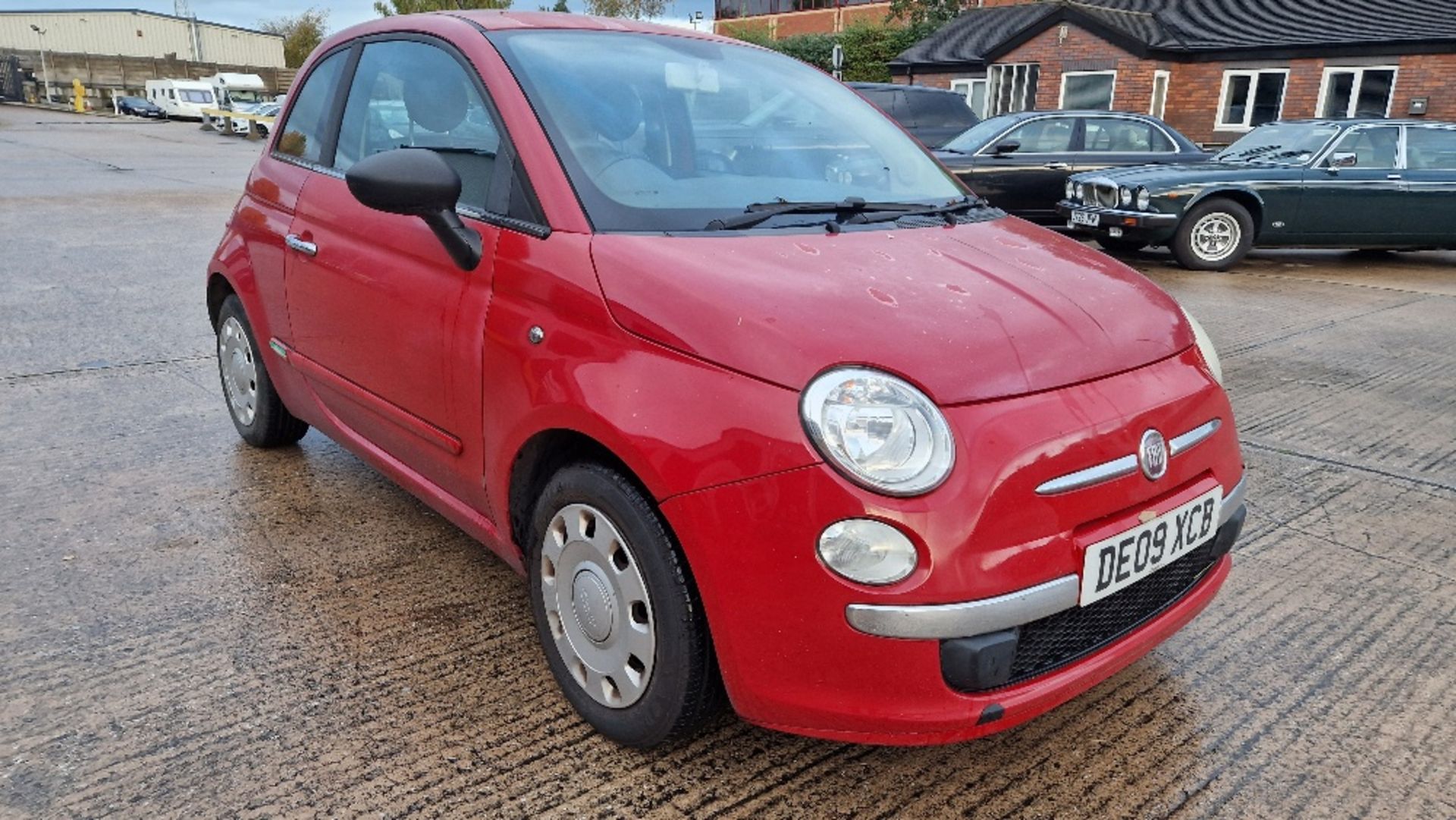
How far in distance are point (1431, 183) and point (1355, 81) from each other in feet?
47.9

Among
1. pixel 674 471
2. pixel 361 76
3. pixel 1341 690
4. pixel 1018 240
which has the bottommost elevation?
pixel 1341 690

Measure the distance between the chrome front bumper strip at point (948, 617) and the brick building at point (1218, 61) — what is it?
23.3m

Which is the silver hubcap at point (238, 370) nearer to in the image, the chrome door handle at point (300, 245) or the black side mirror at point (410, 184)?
the chrome door handle at point (300, 245)

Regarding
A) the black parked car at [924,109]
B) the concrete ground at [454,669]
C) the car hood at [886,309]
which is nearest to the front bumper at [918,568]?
the car hood at [886,309]

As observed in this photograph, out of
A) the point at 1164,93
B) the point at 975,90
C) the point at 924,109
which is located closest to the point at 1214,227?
the point at 924,109

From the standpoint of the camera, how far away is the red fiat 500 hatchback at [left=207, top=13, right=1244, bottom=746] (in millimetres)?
1794

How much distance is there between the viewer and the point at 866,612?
1759 millimetres

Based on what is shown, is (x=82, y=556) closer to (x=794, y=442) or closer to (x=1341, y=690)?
(x=794, y=442)

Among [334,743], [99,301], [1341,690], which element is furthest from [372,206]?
[99,301]

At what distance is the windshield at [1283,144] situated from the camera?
950 centimetres

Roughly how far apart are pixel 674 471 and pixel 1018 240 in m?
1.25

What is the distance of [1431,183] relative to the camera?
940 centimetres

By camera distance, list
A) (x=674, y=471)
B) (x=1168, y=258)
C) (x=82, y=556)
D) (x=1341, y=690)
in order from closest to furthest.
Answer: (x=674, y=471) → (x=1341, y=690) → (x=82, y=556) → (x=1168, y=258)

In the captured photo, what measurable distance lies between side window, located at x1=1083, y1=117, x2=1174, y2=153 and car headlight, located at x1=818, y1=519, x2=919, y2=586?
9.95 m
